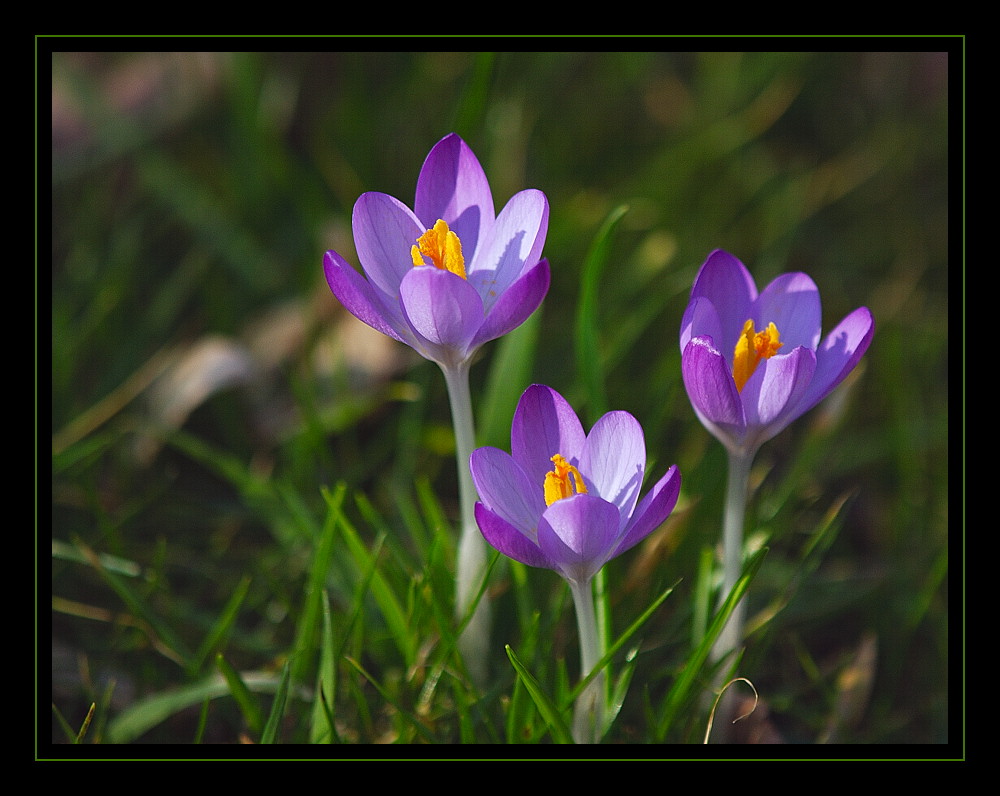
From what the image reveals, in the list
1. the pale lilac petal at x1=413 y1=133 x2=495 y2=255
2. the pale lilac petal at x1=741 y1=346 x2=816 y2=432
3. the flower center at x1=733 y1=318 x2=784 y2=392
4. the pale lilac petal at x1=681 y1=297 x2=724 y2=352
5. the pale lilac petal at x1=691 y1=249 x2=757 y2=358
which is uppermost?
the pale lilac petal at x1=413 y1=133 x2=495 y2=255

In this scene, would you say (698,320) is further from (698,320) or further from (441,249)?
(441,249)

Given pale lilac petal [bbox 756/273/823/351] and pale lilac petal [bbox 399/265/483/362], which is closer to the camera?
pale lilac petal [bbox 399/265/483/362]

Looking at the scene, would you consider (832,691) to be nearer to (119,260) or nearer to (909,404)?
(909,404)

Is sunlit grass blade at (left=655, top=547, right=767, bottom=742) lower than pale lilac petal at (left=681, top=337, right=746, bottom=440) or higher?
lower

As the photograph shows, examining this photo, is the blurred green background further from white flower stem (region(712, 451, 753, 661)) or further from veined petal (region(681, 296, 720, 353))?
veined petal (region(681, 296, 720, 353))

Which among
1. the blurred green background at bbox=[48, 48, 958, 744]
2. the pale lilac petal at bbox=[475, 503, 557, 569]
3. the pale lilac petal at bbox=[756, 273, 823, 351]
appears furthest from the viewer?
the blurred green background at bbox=[48, 48, 958, 744]

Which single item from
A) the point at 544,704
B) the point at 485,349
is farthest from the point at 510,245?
the point at 485,349

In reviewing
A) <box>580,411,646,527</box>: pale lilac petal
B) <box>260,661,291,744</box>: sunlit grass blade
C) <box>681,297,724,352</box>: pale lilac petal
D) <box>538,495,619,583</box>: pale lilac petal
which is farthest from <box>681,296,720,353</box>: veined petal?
<box>260,661,291,744</box>: sunlit grass blade
